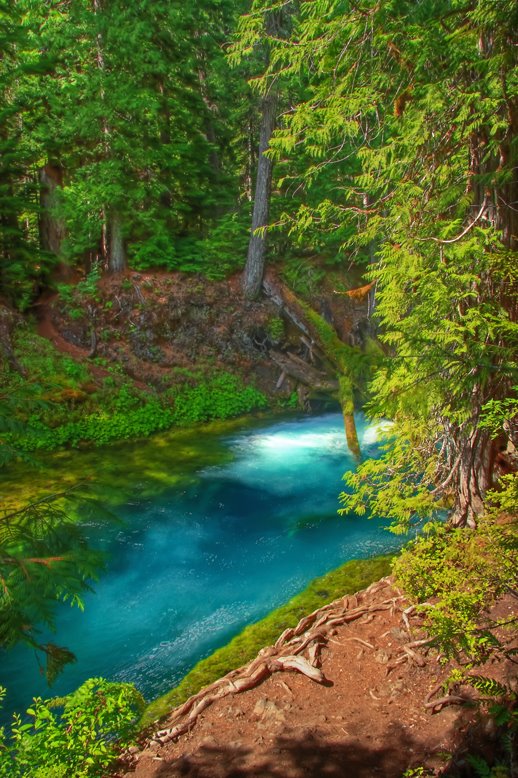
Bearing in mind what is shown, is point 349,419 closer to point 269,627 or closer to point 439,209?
point 269,627

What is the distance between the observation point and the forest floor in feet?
11.0

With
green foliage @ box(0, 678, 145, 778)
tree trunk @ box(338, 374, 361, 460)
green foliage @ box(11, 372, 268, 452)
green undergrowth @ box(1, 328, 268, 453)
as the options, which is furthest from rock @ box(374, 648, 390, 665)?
green undergrowth @ box(1, 328, 268, 453)

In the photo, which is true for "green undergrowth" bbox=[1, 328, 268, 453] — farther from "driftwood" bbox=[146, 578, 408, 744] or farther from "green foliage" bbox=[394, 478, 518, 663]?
"green foliage" bbox=[394, 478, 518, 663]

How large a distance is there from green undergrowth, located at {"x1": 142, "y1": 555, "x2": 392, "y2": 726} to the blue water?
320 millimetres

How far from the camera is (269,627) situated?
6105 millimetres

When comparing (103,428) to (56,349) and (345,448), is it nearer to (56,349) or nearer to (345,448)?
(56,349)

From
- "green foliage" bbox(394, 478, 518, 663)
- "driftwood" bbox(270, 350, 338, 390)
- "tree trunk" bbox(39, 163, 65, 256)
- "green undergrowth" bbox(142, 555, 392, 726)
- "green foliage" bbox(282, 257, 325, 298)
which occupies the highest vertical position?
"tree trunk" bbox(39, 163, 65, 256)

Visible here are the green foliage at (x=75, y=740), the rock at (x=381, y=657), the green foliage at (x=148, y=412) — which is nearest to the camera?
the green foliage at (x=75, y=740)

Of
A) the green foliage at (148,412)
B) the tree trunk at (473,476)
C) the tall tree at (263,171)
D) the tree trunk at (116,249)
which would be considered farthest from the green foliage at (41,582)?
the tree trunk at (116,249)

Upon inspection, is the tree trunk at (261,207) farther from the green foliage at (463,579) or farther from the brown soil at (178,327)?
the green foliage at (463,579)

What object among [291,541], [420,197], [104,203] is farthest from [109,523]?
[104,203]

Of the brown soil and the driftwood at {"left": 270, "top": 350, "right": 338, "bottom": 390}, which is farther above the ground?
the brown soil

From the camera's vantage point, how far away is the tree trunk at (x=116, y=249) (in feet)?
48.8

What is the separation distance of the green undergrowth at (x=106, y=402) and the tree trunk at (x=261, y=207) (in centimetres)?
323
